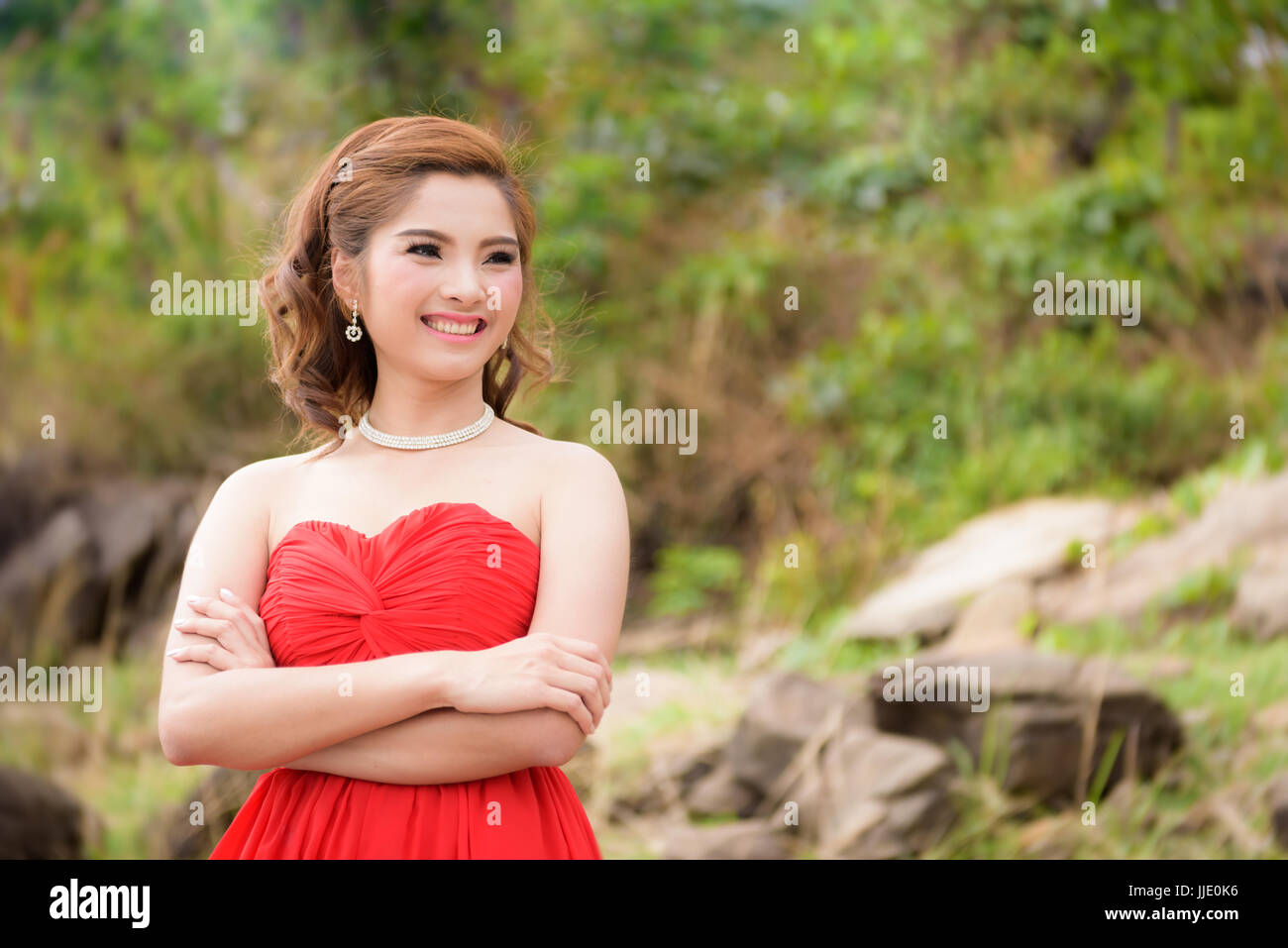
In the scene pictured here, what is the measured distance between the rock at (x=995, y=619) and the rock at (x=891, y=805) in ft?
3.20

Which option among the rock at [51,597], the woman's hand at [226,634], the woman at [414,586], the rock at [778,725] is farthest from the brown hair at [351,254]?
the rock at [51,597]

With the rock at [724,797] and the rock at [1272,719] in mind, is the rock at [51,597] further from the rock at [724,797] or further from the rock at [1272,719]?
the rock at [1272,719]

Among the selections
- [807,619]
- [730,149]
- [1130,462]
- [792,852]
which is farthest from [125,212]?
[1130,462]

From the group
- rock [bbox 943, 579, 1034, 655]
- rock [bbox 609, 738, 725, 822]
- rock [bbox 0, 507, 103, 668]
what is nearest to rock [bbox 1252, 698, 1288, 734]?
rock [bbox 943, 579, 1034, 655]

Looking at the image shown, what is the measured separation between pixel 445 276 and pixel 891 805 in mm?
2612

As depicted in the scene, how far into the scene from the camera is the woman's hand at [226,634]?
4.81 ft

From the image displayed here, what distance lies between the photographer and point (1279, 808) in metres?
3.44

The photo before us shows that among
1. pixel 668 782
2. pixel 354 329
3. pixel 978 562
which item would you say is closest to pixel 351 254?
pixel 354 329

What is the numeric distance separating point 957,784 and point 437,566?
258 cm

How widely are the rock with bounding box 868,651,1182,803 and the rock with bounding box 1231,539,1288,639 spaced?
2.65ft

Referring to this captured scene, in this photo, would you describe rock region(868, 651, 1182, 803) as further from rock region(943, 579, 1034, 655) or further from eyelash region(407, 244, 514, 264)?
eyelash region(407, 244, 514, 264)

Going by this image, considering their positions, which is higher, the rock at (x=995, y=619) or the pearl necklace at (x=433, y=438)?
the pearl necklace at (x=433, y=438)

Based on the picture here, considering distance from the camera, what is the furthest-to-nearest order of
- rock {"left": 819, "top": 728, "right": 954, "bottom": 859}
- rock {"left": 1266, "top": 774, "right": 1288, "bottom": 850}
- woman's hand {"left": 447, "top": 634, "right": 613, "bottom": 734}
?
rock {"left": 819, "top": 728, "right": 954, "bottom": 859} → rock {"left": 1266, "top": 774, "right": 1288, "bottom": 850} → woman's hand {"left": 447, "top": 634, "right": 613, "bottom": 734}

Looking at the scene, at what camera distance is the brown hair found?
1.58 m
